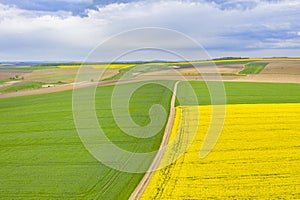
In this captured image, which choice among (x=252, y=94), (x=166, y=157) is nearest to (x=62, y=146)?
(x=166, y=157)

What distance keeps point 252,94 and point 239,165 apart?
112 feet

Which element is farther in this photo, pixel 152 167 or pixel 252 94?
pixel 252 94

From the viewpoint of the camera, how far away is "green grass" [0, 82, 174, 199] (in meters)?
21.4

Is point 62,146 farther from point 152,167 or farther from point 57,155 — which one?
point 152,167

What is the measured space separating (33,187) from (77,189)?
282cm

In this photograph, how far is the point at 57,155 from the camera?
93.2ft

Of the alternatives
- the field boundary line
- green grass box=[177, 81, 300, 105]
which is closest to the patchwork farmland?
the field boundary line

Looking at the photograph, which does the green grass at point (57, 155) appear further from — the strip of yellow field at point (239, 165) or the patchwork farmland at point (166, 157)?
the strip of yellow field at point (239, 165)

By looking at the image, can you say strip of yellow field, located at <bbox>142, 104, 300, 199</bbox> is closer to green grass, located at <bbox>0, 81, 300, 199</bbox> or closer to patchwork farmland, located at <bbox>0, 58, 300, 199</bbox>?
patchwork farmland, located at <bbox>0, 58, 300, 199</bbox>

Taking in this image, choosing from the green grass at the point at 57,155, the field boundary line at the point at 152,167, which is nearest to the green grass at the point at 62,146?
the green grass at the point at 57,155

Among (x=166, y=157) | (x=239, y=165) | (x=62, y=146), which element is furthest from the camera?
(x=62, y=146)

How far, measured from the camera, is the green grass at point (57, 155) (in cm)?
2144

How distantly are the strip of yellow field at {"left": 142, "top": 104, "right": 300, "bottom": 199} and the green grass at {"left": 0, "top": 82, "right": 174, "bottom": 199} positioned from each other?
9.01 ft

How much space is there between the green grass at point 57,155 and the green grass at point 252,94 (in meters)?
5.52
